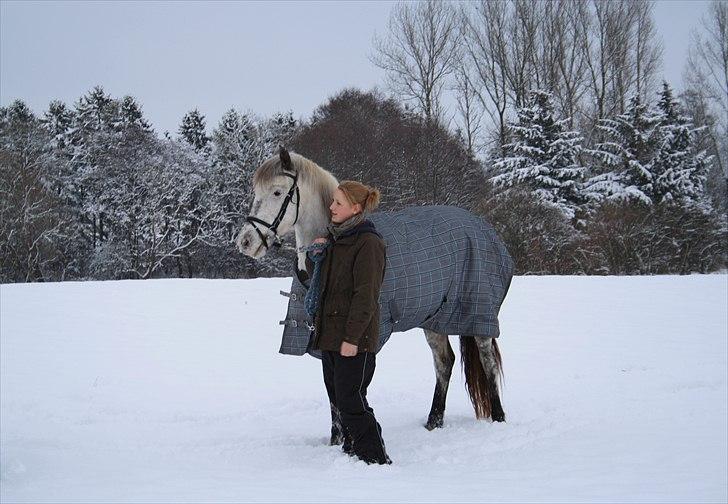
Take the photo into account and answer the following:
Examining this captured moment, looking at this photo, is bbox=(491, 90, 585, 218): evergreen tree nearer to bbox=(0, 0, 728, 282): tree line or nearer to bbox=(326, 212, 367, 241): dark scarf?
bbox=(0, 0, 728, 282): tree line

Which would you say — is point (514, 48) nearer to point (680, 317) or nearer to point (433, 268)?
point (680, 317)

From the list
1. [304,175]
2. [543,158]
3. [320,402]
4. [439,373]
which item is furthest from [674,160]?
[304,175]

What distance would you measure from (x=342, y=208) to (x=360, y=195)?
11cm

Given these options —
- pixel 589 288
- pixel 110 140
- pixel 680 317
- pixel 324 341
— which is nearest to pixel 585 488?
pixel 324 341

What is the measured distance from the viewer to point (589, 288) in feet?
32.6

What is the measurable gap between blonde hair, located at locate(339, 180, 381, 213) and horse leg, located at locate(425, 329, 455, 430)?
163 cm

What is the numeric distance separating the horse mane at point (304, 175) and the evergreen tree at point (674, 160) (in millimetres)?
18588

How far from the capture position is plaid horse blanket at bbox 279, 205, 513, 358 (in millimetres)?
3916

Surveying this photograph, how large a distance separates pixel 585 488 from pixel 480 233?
6.48 ft

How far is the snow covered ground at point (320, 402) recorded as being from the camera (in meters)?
3.10

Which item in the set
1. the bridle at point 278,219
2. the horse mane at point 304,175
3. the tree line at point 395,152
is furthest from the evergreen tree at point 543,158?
the bridle at point 278,219

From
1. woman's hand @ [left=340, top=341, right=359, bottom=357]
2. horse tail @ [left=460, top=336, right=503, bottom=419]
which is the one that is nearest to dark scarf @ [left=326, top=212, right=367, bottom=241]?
woman's hand @ [left=340, top=341, right=359, bottom=357]

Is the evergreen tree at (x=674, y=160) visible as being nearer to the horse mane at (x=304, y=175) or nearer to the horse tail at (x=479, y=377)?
the horse tail at (x=479, y=377)

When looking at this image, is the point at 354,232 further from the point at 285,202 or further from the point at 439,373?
the point at 439,373
